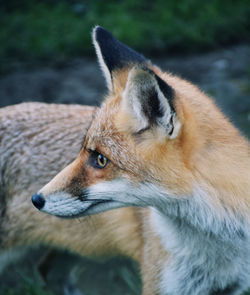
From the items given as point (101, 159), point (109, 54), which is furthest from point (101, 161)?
point (109, 54)

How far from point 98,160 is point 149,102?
0.46m

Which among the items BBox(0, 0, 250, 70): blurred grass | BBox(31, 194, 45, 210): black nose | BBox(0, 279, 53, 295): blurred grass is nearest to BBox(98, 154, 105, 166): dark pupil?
BBox(31, 194, 45, 210): black nose

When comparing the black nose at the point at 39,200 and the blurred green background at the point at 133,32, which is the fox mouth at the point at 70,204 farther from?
the blurred green background at the point at 133,32

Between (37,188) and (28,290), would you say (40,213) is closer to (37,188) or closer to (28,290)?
(37,188)

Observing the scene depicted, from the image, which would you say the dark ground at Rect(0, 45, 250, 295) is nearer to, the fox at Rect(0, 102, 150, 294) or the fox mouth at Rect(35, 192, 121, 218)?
the fox at Rect(0, 102, 150, 294)

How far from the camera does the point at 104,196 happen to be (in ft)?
7.39

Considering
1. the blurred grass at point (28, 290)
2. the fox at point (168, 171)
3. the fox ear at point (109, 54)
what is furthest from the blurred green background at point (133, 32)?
the fox at point (168, 171)

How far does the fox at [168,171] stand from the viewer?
2.17 meters

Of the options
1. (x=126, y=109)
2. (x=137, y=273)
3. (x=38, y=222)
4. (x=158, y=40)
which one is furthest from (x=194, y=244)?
(x=158, y=40)

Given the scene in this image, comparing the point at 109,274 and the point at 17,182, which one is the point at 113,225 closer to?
the point at 17,182

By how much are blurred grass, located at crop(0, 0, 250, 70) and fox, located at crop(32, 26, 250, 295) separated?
470 centimetres

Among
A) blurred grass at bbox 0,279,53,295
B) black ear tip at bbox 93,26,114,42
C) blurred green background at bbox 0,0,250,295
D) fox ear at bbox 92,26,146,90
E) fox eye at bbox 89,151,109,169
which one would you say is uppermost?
blurred green background at bbox 0,0,250,295

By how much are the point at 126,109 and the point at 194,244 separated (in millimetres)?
1001

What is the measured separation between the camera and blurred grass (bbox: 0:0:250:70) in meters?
6.96
